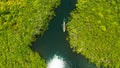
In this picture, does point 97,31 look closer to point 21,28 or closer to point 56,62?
point 56,62

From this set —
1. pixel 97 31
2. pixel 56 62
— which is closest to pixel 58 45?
pixel 56 62

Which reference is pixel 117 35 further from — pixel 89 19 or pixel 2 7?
pixel 2 7

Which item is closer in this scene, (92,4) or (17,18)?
(17,18)

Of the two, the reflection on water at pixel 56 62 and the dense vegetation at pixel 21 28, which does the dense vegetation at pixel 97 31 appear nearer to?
the reflection on water at pixel 56 62

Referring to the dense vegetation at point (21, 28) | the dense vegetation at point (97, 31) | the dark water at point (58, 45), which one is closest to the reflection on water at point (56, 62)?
the dark water at point (58, 45)

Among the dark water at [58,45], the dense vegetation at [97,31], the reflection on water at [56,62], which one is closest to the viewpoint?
the reflection on water at [56,62]

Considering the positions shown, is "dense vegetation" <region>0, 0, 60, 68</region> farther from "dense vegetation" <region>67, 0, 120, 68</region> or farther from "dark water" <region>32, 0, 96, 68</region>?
"dense vegetation" <region>67, 0, 120, 68</region>

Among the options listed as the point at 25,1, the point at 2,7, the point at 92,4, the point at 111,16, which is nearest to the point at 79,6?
the point at 92,4
